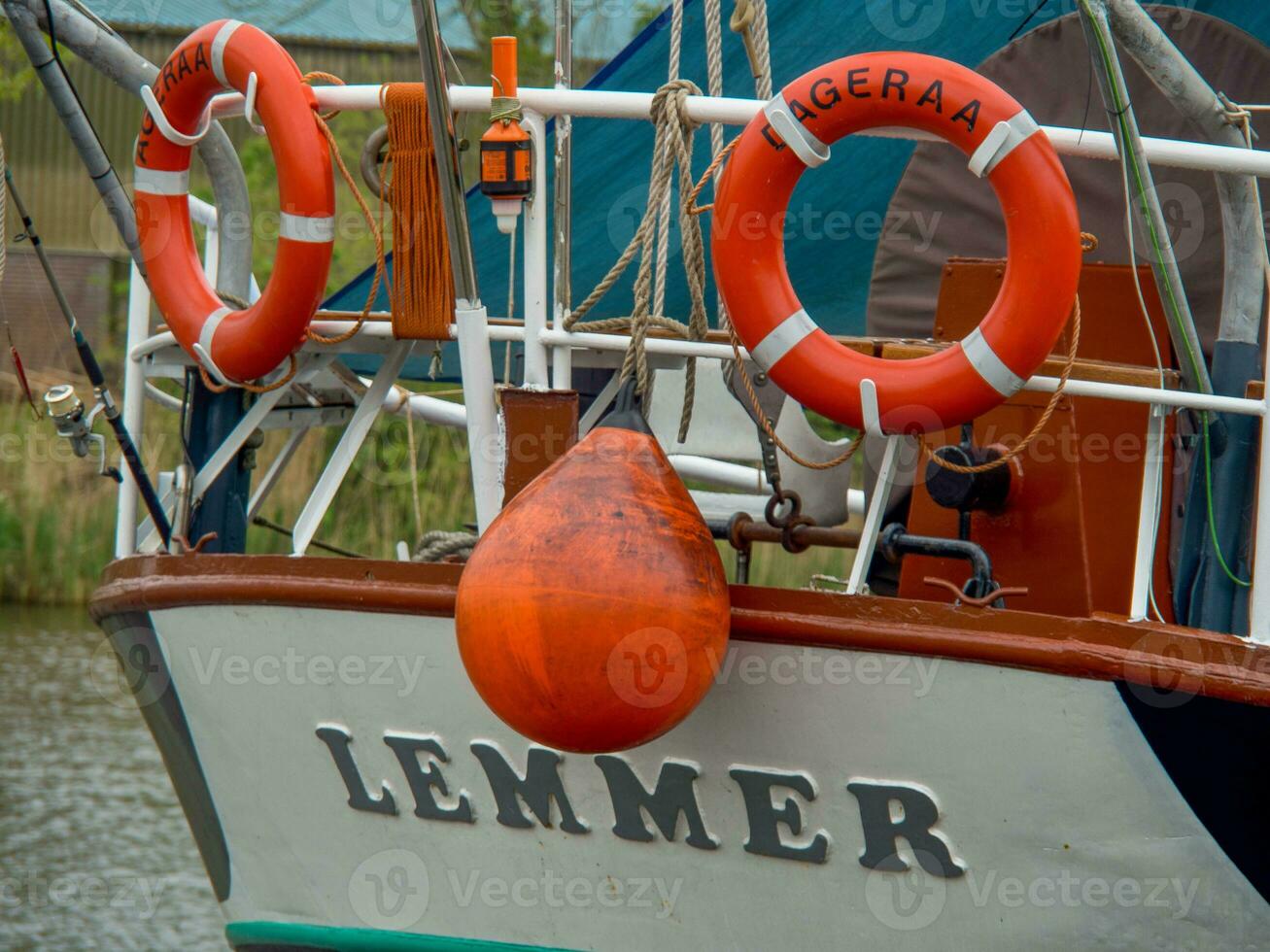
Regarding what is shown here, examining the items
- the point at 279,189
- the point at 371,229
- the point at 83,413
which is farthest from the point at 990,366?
the point at 83,413

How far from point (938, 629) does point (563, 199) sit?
4.37 feet

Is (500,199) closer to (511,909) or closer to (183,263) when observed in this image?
(183,263)

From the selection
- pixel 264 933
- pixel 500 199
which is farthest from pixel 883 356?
pixel 264 933

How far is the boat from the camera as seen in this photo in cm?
333

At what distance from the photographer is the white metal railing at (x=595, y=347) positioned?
135 inches

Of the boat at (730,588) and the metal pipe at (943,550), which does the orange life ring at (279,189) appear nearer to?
the boat at (730,588)

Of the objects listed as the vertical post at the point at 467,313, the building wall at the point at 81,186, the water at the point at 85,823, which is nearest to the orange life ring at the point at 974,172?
the vertical post at the point at 467,313

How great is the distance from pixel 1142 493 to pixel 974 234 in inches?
73.7

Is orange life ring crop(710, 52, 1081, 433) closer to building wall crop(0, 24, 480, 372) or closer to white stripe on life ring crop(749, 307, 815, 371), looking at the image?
white stripe on life ring crop(749, 307, 815, 371)

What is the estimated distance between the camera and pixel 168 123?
13.1 feet

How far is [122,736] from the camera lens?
8.45 metres

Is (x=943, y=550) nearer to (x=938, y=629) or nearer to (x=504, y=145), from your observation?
(x=938, y=629)

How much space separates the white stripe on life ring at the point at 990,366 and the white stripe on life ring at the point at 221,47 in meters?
1.84

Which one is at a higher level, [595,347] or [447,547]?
[595,347]
